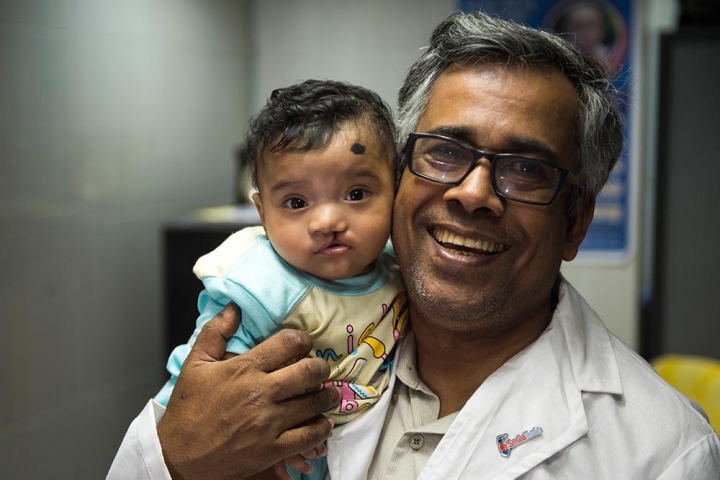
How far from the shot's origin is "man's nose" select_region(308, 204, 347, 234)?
133 centimetres

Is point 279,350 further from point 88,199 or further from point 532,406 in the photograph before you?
point 88,199

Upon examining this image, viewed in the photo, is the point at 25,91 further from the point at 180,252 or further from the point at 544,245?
the point at 544,245

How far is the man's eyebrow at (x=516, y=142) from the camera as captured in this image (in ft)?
4.38

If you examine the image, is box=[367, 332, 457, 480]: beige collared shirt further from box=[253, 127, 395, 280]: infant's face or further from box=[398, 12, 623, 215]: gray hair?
box=[398, 12, 623, 215]: gray hair

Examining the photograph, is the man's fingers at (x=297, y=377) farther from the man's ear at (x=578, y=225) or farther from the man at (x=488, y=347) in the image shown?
the man's ear at (x=578, y=225)

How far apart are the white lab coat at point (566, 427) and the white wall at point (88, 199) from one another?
4.31ft

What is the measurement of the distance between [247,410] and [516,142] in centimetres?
65

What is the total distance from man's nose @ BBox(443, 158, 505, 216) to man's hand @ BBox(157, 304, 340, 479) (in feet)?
1.19

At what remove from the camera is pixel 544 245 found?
140cm

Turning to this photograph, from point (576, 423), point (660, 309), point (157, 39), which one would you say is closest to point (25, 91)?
point (157, 39)

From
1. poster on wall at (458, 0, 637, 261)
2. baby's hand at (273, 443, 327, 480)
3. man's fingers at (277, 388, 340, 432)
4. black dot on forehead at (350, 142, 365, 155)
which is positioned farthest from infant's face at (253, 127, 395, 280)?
poster on wall at (458, 0, 637, 261)

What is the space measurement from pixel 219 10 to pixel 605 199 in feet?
6.94

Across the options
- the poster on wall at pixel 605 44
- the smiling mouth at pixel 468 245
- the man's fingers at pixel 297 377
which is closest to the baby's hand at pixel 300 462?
the man's fingers at pixel 297 377

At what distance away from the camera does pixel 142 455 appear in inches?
54.3
